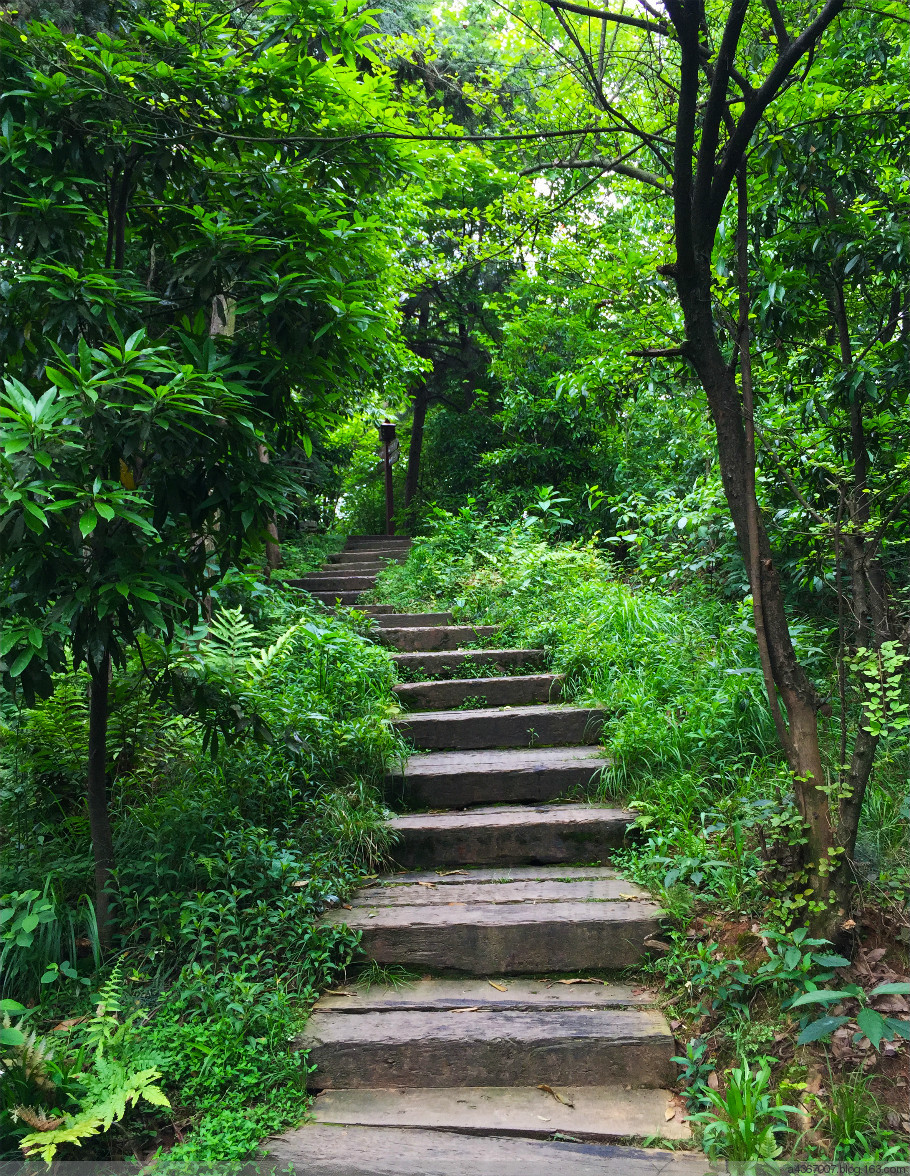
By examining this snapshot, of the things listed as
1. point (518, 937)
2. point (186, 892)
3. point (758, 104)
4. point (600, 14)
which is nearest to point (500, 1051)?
point (518, 937)

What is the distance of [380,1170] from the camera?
87.4 inches

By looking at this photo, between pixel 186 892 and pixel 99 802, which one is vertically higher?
pixel 99 802

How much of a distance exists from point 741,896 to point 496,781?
4.77 ft

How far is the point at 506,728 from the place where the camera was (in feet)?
14.9

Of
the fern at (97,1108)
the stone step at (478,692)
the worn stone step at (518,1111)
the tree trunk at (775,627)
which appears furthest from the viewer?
the stone step at (478,692)

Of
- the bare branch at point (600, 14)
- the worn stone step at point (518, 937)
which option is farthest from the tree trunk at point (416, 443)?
the worn stone step at point (518, 937)

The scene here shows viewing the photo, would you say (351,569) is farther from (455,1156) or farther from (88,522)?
(455,1156)

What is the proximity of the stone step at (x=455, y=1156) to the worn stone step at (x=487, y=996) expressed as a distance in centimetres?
50

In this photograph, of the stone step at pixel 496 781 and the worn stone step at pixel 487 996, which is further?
the stone step at pixel 496 781

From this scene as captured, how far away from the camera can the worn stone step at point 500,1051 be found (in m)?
2.56

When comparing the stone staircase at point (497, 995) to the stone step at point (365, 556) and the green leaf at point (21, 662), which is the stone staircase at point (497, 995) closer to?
the green leaf at point (21, 662)

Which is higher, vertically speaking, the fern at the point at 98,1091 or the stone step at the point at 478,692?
the stone step at the point at 478,692

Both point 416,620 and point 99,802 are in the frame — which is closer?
point 99,802

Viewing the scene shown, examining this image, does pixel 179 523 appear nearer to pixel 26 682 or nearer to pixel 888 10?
pixel 26 682
